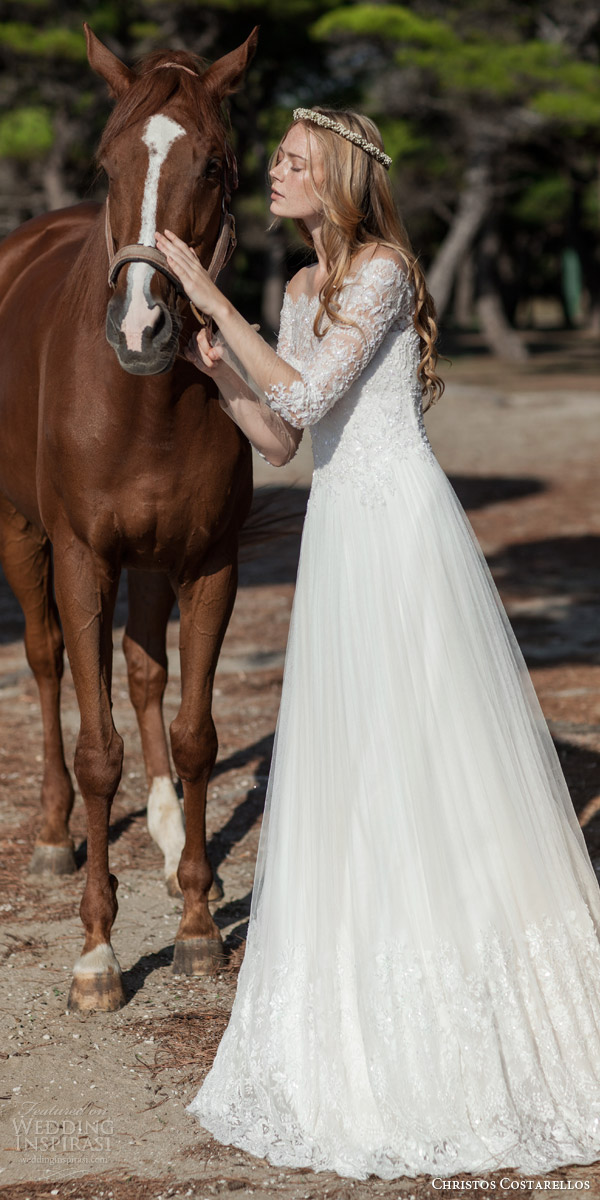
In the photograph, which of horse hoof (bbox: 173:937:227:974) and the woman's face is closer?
the woman's face

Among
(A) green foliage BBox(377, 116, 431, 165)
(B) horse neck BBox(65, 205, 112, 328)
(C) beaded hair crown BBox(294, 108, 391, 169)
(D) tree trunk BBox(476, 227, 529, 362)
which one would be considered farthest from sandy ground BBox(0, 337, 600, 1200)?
(A) green foliage BBox(377, 116, 431, 165)

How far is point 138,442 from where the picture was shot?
3.38 m

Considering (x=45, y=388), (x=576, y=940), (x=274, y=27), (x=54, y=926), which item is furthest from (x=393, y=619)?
(x=274, y=27)

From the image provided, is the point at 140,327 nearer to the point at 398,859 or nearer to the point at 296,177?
the point at 296,177

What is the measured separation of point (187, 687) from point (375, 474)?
111 cm

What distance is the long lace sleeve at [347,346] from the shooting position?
278 cm

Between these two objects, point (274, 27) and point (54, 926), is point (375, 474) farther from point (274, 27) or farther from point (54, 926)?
point (274, 27)

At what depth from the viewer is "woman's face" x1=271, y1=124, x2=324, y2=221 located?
287cm

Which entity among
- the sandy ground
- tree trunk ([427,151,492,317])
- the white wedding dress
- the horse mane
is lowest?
the sandy ground

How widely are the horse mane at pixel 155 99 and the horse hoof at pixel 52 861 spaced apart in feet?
7.83

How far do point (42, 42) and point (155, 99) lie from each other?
22566 mm

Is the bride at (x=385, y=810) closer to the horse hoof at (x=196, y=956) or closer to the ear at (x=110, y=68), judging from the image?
the ear at (x=110, y=68)

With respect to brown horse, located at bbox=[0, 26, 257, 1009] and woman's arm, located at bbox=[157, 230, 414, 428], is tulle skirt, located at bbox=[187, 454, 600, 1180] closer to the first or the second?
woman's arm, located at bbox=[157, 230, 414, 428]

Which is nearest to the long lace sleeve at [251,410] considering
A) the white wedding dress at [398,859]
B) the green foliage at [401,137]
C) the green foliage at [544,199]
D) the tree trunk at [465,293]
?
the white wedding dress at [398,859]
